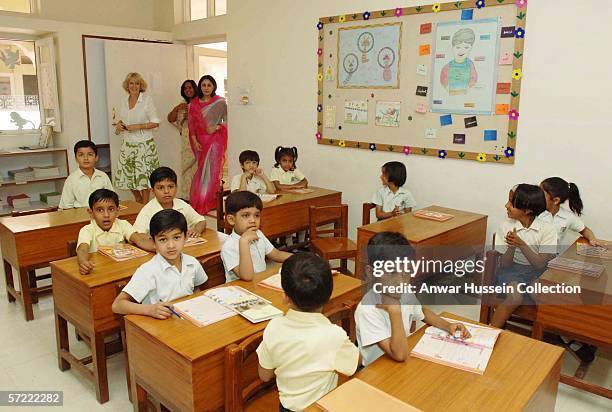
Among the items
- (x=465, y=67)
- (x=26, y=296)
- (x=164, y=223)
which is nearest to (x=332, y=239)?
(x=465, y=67)

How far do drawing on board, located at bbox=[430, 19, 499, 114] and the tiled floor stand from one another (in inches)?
78.4

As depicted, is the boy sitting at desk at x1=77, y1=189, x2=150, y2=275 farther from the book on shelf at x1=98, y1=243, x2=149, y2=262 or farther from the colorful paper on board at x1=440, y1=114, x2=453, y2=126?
the colorful paper on board at x1=440, y1=114, x2=453, y2=126

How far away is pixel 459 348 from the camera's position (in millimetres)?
1624

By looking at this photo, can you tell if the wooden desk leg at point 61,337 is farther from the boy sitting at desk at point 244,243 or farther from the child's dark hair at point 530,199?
the child's dark hair at point 530,199

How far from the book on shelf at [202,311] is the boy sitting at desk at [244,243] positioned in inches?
11.6

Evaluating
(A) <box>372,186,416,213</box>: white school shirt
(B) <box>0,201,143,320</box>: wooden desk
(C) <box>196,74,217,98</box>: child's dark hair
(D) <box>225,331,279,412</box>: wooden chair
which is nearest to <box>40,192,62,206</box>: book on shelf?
(C) <box>196,74,217,98</box>: child's dark hair

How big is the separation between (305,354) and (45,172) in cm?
542

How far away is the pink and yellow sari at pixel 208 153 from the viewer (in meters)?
6.02

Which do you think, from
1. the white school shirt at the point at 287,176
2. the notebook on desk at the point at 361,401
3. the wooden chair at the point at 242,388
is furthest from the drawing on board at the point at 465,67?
the notebook on desk at the point at 361,401

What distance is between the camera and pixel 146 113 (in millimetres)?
5598

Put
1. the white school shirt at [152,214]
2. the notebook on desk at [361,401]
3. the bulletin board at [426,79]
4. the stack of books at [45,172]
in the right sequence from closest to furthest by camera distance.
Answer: the notebook on desk at [361,401], the white school shirt at [152,214], the bulletin board at [426,79], the stack of books at [45,172]

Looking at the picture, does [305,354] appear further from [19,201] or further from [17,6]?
[17,6]

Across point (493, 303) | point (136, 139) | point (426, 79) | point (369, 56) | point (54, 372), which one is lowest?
point (54, 372)

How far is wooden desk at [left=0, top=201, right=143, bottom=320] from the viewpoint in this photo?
10.3ft
